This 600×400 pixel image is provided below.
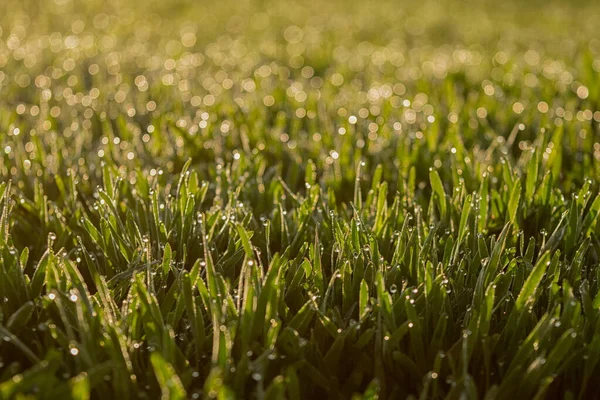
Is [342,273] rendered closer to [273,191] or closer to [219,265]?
[219,265]

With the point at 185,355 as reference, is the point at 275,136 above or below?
above

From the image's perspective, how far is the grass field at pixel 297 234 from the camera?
1.11 metres

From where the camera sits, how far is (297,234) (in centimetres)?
149

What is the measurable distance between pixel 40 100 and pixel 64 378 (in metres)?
1.72

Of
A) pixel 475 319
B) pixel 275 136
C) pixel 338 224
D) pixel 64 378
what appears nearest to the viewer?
pixel 64 378

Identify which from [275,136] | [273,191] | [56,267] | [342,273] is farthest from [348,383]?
[275,136]

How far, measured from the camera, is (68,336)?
1.12m

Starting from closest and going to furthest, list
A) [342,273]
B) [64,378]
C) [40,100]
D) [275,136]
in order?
[64,378] → [342,273] → [275,136] → [40,100]

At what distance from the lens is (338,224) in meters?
1.41

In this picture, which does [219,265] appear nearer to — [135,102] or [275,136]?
[275,136]

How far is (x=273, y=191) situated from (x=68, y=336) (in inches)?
27.9

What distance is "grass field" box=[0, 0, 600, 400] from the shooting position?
3.65ft

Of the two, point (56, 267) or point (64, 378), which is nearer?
point (64, 378)

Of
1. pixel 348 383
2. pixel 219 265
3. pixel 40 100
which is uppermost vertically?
pixel 40 100
